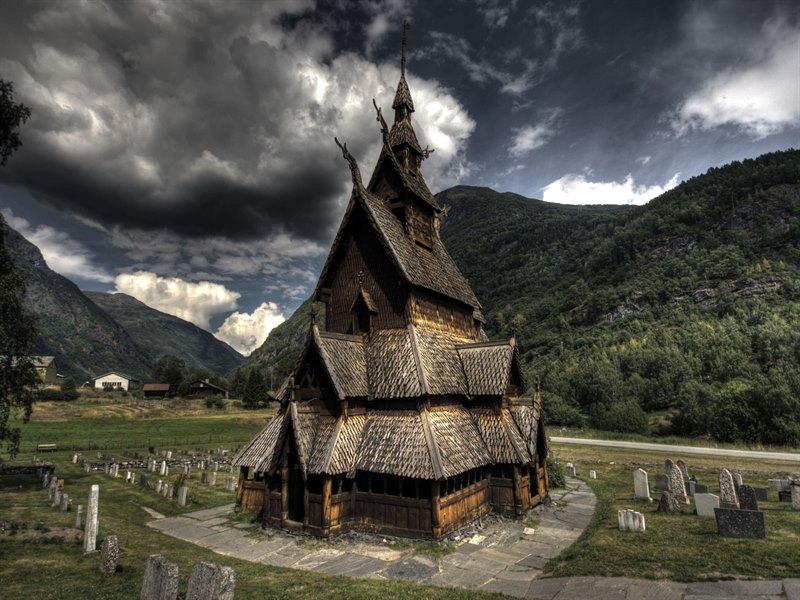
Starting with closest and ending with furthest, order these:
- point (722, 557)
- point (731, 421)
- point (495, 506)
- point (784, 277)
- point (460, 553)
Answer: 1. point (722, 557)
2. point (460, 553)
3. point (495, 506)
4. point (731, 421)
5. point (784, 277)

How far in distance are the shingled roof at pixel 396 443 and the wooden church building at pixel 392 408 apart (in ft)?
0.16

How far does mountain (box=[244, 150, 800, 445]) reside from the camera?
5872 cm

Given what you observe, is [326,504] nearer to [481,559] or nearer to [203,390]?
[481,559]

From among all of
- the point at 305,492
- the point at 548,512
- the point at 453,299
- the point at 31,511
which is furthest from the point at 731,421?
the point at 31,511

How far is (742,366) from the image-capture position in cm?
6881

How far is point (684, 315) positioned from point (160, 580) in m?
116

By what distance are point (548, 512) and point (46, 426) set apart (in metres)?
68.7

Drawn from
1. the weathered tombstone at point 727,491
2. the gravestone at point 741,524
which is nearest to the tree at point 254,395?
the weathered tombstone at point 727,491

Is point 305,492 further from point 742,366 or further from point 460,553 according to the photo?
point 742,366

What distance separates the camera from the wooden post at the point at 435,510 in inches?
554

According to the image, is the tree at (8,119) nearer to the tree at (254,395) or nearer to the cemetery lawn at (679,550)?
the cemetery lawn at (679,550)

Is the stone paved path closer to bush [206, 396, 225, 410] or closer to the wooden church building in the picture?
the wooden church building

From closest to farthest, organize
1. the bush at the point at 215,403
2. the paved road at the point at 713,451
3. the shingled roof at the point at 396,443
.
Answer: the shingled roof at the point at 396,443 < the paved road at the point at 713,451 < the bush at the point at 215,403

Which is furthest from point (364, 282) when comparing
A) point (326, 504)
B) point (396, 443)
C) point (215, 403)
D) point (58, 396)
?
point (215, 403)
